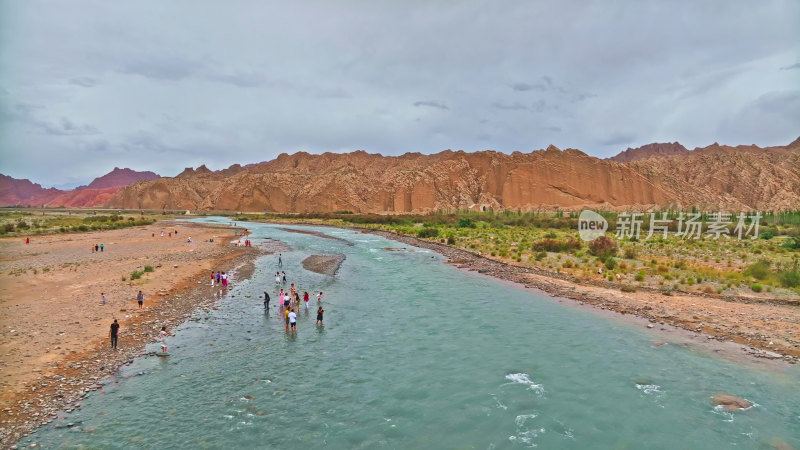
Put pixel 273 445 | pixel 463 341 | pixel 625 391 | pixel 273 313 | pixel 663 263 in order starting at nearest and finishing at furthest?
1. pixel 273 445
2. pixel 625 391
3. pixel 463 341
4. pixel 273 313
5. pixel 663 263

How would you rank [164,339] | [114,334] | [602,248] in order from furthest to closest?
[602,248]
[164,339]
[114,334]

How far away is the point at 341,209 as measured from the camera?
147375mm

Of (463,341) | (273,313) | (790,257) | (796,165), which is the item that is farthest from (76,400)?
(796,165)

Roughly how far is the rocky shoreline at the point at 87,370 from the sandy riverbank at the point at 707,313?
828 inches

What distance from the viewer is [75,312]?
63.7 ft

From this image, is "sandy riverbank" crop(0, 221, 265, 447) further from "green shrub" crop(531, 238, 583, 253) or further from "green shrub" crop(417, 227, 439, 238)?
"green shrub" crop(417, 227, 439, 238)

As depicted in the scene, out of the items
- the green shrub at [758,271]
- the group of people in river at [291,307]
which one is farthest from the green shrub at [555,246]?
the group of people in river at [291,307]

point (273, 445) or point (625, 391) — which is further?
point (625, 391)

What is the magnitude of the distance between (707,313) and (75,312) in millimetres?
29948

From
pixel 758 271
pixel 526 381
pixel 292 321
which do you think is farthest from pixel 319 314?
pixel 758 271

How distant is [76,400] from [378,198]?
134 m

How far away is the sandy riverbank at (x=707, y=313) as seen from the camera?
1633 centimetres

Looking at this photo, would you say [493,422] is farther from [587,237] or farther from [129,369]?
[587,237]

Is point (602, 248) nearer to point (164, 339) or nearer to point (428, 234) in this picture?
point (428, 234)
